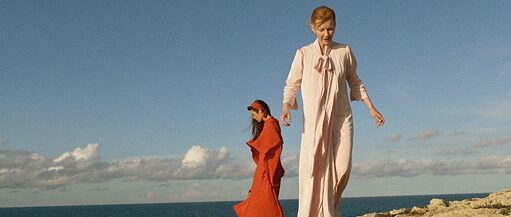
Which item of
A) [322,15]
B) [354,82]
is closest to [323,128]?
[354,82]

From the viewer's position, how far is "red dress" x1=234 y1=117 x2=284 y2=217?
851 centimetres

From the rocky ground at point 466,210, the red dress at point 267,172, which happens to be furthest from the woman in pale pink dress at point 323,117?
the rocky ground at point 466,210

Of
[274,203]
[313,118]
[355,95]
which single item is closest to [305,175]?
[313,118]

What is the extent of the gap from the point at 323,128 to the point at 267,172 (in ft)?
6.35

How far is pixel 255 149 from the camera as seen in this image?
8.67 meters

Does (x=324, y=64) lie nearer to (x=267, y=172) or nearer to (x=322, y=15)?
(x=322, y=15)

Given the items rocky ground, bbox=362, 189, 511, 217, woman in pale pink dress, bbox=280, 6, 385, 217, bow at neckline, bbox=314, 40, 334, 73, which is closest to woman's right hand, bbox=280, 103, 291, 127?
woman in pale pink dress, bbox=280, 6, 385, 217

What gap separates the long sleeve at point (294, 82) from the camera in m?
7.08

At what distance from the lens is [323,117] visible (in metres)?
6.80

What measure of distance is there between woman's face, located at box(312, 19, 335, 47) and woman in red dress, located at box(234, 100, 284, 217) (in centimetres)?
200

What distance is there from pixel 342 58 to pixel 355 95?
1.70 ft

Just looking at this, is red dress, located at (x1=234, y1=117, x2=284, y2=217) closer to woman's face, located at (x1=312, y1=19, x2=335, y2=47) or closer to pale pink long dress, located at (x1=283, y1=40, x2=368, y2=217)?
pale pink long dress, located at (x1=283, y1=40, x2=368, y2=217)

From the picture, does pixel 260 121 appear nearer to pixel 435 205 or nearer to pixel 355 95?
pixel 355 95

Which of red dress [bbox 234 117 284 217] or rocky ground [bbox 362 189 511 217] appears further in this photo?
rocky ground [bbox 362 189 511 217]
